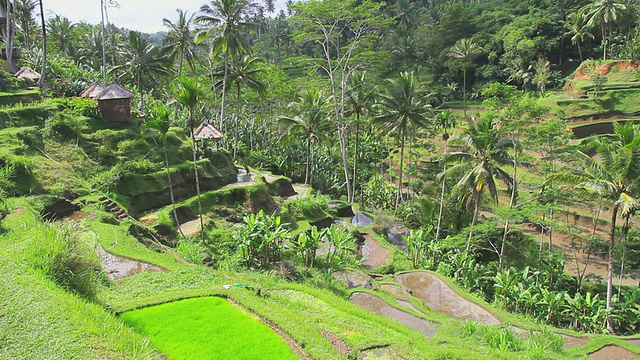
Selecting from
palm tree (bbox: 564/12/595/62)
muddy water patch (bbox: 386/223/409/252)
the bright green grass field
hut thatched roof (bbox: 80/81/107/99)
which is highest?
palm tree (bbox: 564/12/595/62)

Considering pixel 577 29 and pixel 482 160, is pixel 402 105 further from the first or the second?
pixel 577 29

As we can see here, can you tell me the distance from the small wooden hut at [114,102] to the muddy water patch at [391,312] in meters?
16.8

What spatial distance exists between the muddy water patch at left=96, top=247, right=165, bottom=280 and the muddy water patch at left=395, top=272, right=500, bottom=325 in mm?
11233

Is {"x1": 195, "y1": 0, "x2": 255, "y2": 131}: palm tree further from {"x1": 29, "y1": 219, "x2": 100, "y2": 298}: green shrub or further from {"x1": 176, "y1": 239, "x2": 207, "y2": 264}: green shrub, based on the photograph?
{"x1": 29, "y1": 219, "x2": 100, "y2": 298}: green shrub

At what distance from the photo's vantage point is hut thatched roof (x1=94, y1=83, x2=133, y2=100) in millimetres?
22312

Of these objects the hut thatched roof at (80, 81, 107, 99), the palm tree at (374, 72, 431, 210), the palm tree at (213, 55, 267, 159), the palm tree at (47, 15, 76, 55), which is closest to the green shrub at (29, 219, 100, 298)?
the hut thatched roof at (80, 81, 107, 99)

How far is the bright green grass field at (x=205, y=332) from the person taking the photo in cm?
723

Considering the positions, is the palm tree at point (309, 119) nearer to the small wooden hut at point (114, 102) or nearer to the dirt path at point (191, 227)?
the small wooden hut at point (114, 102)

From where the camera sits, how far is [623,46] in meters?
51.3

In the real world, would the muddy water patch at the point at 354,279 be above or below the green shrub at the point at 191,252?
below

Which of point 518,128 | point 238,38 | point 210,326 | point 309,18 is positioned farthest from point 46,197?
point 518,128

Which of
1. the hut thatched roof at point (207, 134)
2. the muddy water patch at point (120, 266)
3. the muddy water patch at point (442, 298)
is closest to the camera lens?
the muddy water patch at point (120, 266)

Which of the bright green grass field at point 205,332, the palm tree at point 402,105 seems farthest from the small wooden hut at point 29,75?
the bright green grass field at point 205,332

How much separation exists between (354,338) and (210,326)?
2997 millimetres
